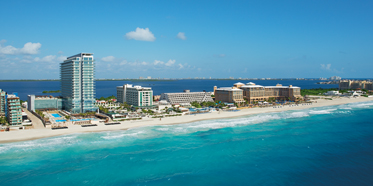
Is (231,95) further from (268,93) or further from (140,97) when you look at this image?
(140,97)

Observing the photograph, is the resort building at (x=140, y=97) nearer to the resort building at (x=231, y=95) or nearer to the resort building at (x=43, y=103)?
the resort building at (x=43, y=103)

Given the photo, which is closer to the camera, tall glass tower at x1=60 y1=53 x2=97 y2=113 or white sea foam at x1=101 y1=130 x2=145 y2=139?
white sea foam at x1=101 y1=130 x2=145 y2=139

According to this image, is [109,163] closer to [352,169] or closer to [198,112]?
[352,169]

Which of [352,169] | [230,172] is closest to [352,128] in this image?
[352,169]

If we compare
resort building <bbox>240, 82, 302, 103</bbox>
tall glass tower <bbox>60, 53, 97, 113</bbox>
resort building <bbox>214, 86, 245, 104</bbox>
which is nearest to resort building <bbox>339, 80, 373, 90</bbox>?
resort building <bbox>240, 82, 302, 103</bbox>

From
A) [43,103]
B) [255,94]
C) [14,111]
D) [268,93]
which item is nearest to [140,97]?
[43,103]

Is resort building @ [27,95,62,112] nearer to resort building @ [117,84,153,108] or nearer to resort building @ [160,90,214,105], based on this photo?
resort building @ [117,84,153,108]

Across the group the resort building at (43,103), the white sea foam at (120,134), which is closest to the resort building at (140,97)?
the resort building at (43,103)
